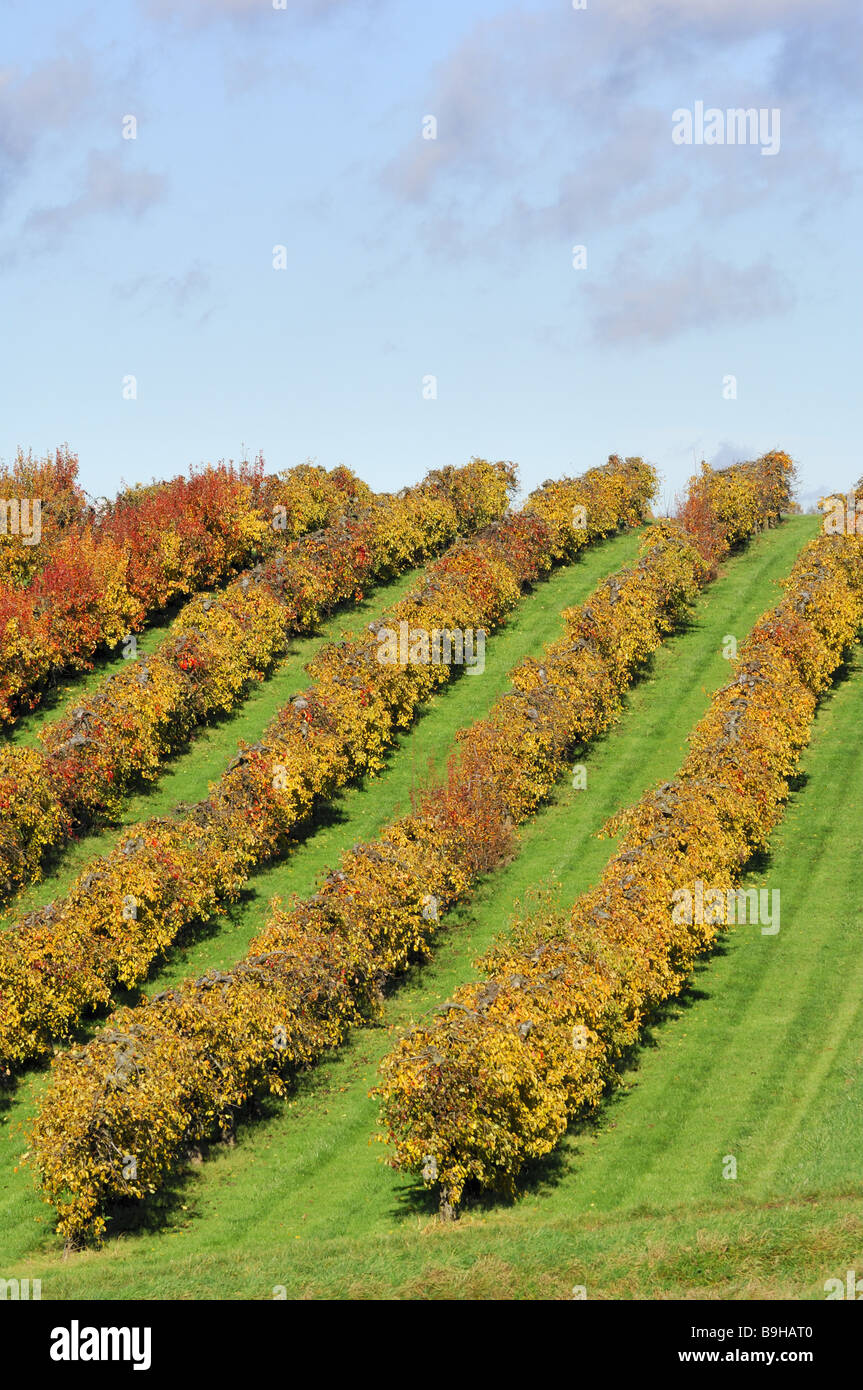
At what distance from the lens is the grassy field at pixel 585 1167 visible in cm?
2266

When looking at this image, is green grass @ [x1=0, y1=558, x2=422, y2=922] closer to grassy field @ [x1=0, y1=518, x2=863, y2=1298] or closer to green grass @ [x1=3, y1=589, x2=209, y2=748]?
green grass @ [x1=3, y1=589, x2=209, y2=748]

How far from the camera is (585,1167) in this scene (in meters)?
27.5

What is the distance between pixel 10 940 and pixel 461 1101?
1287 cm

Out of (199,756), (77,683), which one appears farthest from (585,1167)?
(77,683)

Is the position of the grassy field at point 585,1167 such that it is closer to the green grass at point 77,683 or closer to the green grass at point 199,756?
the green grass at point 199,756

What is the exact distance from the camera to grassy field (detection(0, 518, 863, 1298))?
2266 centimetres

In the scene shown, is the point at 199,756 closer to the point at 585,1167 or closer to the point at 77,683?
the point at 77,683

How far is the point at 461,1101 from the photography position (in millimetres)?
25047

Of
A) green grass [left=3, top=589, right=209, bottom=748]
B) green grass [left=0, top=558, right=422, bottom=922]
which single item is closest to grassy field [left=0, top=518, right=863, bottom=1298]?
green grass [left=0, top=558, right=422, bottom=922]

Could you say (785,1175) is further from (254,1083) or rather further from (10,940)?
(10,940)

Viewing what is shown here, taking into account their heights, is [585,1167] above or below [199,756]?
below

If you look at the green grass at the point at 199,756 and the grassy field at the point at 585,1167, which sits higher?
the green grass at the point at 199,756

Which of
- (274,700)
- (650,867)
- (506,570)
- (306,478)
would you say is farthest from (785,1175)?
(306,478)


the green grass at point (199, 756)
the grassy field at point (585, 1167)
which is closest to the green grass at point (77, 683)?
the green grass at point (199, 756)
